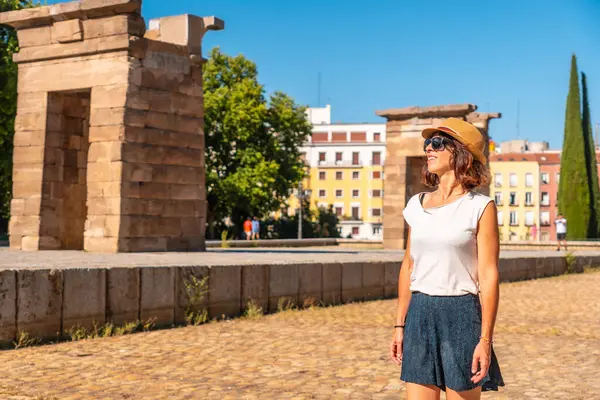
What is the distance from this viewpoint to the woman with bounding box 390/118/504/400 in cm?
407

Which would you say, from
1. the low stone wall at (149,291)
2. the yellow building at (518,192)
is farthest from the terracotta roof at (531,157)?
the low stone wall at (149,291)

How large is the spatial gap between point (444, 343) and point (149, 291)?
7.07 metres

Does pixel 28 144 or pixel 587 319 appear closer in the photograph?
pixel 587 319

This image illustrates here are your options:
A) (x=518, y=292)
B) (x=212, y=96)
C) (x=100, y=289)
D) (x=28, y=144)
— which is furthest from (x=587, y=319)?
(x=212, y=96)

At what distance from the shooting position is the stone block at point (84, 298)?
32.0ft

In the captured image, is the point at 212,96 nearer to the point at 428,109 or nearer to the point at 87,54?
the point at 428,109

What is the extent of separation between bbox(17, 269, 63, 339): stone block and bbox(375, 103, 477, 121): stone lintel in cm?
2318

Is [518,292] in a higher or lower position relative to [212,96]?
lower

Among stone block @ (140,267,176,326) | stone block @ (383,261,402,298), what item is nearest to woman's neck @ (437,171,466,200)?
stone block @ (140,267,176,326)

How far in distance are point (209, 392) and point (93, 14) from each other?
489 inches

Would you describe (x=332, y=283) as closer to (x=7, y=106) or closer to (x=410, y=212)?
(x=410, y=212)

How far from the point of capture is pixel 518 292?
1852cm

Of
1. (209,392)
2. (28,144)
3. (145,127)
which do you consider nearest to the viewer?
(209,392)

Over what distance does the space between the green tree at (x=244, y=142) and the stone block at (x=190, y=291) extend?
3920 centimetres
